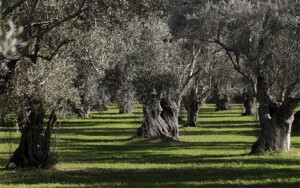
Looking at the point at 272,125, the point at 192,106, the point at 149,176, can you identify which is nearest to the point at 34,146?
the point at 149,176

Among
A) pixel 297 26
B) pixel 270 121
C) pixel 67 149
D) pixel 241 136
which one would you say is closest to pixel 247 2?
pixel 297 26

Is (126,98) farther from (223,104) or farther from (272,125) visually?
(223,104)

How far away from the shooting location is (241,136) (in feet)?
141

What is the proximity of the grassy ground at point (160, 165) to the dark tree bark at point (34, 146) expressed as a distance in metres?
0.59

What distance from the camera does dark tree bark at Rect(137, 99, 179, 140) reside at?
39469mm

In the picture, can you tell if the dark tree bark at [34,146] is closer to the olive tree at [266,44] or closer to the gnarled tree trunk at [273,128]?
the olive tree at [266,44]

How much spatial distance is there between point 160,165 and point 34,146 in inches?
221

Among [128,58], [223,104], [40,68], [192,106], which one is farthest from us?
[223,104]

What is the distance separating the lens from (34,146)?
23141 millimetres

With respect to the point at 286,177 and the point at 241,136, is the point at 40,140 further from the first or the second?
the point at 241,136

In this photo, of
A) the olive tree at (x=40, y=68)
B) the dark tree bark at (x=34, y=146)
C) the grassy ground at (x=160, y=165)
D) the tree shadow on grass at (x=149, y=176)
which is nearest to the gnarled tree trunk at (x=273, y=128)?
the grassy ground at (x=160, y=165)

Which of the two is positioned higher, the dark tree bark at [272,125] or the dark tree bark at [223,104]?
the dark tree bark at [223,104]

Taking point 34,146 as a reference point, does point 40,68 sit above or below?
above

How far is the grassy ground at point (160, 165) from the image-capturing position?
19422 mm
